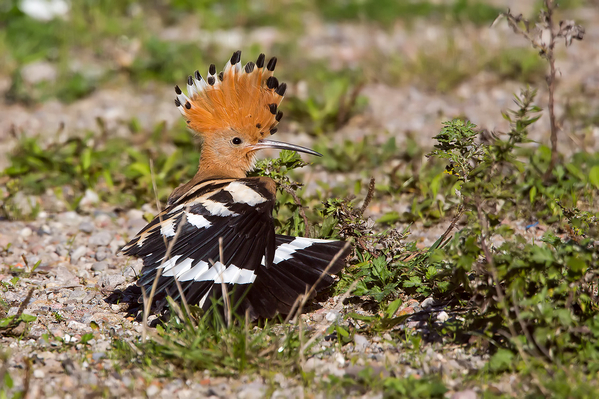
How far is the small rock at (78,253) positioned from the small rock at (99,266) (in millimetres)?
155

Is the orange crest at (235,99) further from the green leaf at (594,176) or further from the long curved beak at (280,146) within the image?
the green leaf at (594,176)

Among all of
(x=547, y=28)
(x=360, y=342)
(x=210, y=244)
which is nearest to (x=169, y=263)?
(x=210, y=244)

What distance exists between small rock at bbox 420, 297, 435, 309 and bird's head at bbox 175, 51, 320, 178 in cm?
94

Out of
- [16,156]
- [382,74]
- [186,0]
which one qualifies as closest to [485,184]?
[16,156]

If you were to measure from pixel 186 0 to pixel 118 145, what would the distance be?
3.13m

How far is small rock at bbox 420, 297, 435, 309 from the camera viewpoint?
2.74 metres

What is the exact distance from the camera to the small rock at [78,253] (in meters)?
3.46

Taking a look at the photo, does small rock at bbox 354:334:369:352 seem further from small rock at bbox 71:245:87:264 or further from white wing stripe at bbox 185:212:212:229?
small rock at bbox 71:245:87:264

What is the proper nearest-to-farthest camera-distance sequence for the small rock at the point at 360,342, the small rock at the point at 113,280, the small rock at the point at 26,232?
the small rock at the point at 360,342 < the small rock at the point at 113,280 < the small rock at the point at 26,232

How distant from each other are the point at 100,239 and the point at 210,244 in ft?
4.01

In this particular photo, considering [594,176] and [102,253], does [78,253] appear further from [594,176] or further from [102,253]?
[594,176]

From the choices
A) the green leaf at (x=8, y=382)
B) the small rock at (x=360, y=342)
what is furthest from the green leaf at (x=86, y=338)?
the small rock at (x=360, y=342)

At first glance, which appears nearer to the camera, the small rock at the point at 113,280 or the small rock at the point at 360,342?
the small rock at the point at 360,342

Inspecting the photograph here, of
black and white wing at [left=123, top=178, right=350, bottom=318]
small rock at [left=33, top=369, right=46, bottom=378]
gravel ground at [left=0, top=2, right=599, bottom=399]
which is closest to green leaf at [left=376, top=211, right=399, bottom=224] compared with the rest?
gravel ground at [left=0, top=2, right=599, bottom=399]
